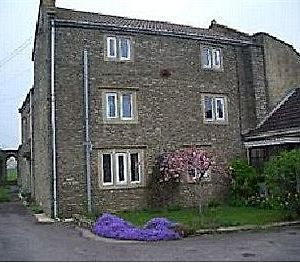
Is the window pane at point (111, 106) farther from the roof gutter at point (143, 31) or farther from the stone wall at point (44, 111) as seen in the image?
the roof gutter at point (143, 31)

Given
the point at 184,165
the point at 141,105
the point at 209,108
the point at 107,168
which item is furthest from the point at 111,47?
the point at 184,165

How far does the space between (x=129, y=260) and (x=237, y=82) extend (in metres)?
16.6

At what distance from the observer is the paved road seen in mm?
12344

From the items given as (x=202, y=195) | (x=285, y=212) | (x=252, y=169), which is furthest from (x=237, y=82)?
(x=285, y=212)

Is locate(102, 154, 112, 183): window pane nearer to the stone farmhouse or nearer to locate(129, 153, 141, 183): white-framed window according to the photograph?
the stone farmhouse

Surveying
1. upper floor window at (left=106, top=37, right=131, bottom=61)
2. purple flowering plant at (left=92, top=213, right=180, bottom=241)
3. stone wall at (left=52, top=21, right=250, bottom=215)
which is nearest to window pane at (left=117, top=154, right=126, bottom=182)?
stone wall at (left=52, top=21, right=250, bottom=215)

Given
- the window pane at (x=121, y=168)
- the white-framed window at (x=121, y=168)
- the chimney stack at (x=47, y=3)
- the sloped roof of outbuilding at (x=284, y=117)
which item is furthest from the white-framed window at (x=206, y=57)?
the chimney stack at (x=47, y=3)

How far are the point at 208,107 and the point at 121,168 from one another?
6.01 meters

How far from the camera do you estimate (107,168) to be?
22812 millimetres

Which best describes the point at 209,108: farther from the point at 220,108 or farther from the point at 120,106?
the point at 120,106

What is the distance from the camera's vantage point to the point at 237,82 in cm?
2658

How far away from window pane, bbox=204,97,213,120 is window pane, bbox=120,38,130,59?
16.0 feet

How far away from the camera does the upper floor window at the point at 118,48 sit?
77.4ft

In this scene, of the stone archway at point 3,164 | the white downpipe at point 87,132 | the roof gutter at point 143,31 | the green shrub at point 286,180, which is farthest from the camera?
the stone archway at point 3,164
